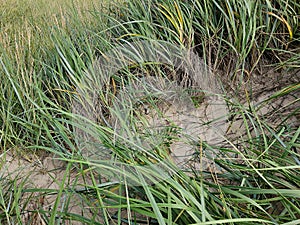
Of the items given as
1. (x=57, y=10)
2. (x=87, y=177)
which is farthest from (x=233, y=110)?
(x=57, y=10)

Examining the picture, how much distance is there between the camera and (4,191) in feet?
3.11

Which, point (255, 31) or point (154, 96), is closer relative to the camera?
point (154, 96)

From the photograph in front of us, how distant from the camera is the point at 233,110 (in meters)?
A: 1.07

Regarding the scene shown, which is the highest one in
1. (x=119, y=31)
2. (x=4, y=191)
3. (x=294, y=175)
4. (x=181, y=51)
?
(x=119, y=31)

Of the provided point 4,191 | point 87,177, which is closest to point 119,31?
point 87,177

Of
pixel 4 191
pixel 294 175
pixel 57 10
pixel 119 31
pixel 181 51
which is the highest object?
pixel 57 10

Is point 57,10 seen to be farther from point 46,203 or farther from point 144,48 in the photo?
point 46,203

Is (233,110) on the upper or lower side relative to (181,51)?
lower

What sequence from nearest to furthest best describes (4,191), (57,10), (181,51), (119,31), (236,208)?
(236,208) < (4,191) < (181,51) < (119,31) < (57,10)

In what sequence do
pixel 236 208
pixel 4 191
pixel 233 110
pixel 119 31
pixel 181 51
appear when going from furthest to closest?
pixel 119 31, pixel 181 51, pixel 233 110, pixel 4 191, pixel 236 208

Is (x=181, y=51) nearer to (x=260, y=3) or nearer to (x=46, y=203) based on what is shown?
(x=260, y=3)

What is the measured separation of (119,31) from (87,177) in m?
0.62

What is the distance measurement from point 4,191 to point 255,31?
35.6 inches

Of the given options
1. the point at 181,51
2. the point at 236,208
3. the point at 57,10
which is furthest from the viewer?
the point at 57,10
